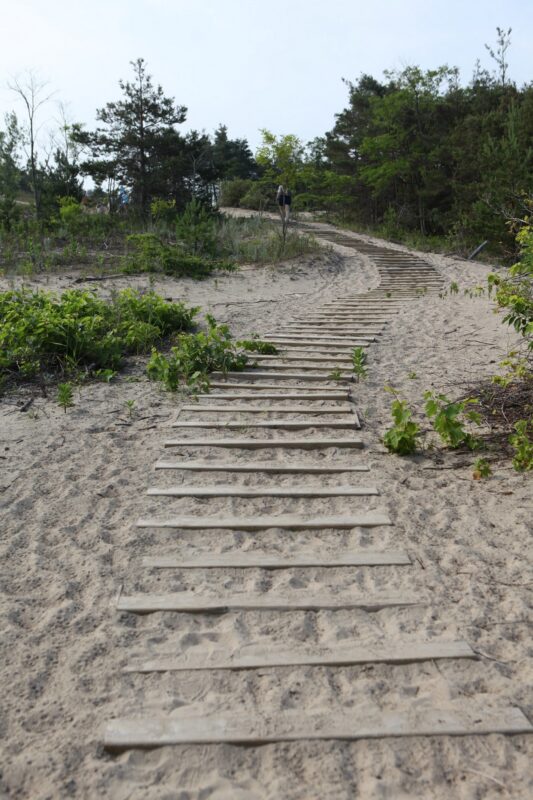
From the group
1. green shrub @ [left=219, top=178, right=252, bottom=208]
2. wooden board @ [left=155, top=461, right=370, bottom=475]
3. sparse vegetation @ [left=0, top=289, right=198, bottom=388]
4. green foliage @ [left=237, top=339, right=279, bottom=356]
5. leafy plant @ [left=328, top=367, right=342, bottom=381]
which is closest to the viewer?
wooden board @ [left=155, top=461, right=370, bottom=475]

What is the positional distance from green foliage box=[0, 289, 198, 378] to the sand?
4.73ft

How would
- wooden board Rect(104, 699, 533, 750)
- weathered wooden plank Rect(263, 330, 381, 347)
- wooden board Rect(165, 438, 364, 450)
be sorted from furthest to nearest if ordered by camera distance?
1. weathered wooden plank Rect(263, 330, 381, 347)
2. wooden board Rect(165, 438, 364, 450)
3. wooden board Rect(104, 699, 533, 750)

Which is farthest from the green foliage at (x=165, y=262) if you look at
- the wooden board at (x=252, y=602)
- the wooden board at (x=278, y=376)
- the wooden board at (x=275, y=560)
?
the wooden board at (x=252, y=602)

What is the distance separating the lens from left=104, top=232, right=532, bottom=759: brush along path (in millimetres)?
1962

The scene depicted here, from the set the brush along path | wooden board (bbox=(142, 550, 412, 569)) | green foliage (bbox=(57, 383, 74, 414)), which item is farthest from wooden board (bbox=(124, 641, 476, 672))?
green foliage (bbox=(57, 383, 74, 414))

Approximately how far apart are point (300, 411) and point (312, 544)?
1997 mm

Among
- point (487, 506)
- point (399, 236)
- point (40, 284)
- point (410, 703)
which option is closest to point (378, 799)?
point (410, 703)

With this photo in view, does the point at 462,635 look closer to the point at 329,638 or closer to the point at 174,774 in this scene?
the point at 329,638

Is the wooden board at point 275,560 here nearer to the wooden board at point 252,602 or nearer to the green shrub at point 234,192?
the wooden board at point 252,602

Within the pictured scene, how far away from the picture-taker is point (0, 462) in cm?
406

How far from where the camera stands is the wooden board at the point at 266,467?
388cm

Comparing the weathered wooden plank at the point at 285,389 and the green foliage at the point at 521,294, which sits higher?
the green foliage at the point at 521,294

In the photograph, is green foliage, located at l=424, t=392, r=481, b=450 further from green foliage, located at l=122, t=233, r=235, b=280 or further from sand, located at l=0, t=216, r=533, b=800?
green foliage, located at l=122, t=233, r=235, b=280

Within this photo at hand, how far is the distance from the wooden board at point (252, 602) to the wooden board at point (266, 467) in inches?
50.7
